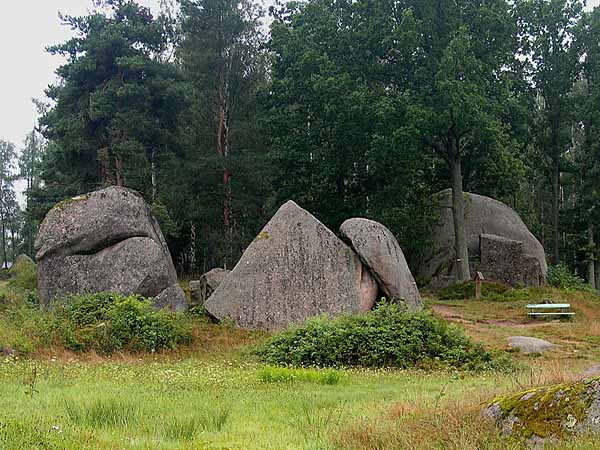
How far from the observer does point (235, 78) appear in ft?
117

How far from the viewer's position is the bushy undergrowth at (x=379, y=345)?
1370 centimetres

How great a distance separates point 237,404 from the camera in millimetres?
7844

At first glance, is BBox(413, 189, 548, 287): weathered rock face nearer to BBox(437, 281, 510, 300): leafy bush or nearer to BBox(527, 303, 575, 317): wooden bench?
BBox(437, 281, 510, 300): leafy bush

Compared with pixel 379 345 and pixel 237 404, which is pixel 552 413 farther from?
pixel 379 345

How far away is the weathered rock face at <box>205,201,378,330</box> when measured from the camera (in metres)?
18.2

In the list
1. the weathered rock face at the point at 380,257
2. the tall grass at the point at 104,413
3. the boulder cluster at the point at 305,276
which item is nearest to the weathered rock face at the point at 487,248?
the weathered rock face at the point at 380,257

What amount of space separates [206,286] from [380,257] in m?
6.49

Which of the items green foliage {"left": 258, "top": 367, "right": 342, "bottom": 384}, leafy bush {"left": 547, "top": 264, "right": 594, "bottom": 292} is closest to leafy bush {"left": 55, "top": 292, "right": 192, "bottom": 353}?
green foliage {"left": 258, "top": 367, "right": 342, "bottom": 384}

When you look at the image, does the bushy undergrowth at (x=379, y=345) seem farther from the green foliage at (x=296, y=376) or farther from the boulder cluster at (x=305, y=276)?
the boulder cluster at (x=305, y=276)

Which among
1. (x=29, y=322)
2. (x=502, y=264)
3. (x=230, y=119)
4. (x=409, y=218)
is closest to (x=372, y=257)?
(x=29, y=322)

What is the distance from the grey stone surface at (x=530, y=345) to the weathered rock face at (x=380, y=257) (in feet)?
12.7

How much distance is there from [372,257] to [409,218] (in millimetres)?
11356

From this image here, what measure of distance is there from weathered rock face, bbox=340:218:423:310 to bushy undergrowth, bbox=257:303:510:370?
476 centimetres

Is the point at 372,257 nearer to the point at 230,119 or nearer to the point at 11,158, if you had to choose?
the point at 230,119
